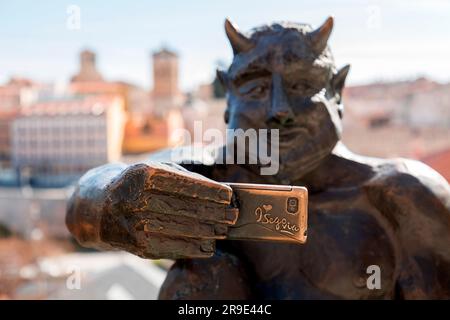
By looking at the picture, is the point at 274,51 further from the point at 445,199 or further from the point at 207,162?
the point at 445,199

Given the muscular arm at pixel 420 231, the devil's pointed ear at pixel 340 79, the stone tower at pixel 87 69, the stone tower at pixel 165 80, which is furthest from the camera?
the stone tower at pixel 87 69

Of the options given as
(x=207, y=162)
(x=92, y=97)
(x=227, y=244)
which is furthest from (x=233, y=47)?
(x=92, y=97)

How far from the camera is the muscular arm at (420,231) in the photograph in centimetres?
214

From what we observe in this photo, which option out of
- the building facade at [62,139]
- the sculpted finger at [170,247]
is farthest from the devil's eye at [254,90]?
the building facade at [62,139]

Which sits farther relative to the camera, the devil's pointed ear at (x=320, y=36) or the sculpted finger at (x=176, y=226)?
the devil's pointed ear at (x=320, y=36)

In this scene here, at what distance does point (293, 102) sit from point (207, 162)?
1.24ft

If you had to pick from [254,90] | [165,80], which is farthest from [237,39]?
[165,80]

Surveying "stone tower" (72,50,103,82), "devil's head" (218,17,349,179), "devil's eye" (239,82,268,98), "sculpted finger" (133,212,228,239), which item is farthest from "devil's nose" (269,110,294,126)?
"stone tower" (72,50,103,82)

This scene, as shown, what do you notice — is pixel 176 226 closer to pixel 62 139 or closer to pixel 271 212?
pixel 271 212

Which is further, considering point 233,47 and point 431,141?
point 431,141

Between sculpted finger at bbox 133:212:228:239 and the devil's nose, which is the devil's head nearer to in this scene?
the devil's nose

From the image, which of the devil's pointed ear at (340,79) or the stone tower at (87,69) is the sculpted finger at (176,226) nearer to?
the devil's pointed ear at (340,79)

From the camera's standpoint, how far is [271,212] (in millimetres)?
1727

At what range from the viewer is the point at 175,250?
1.71 meters
